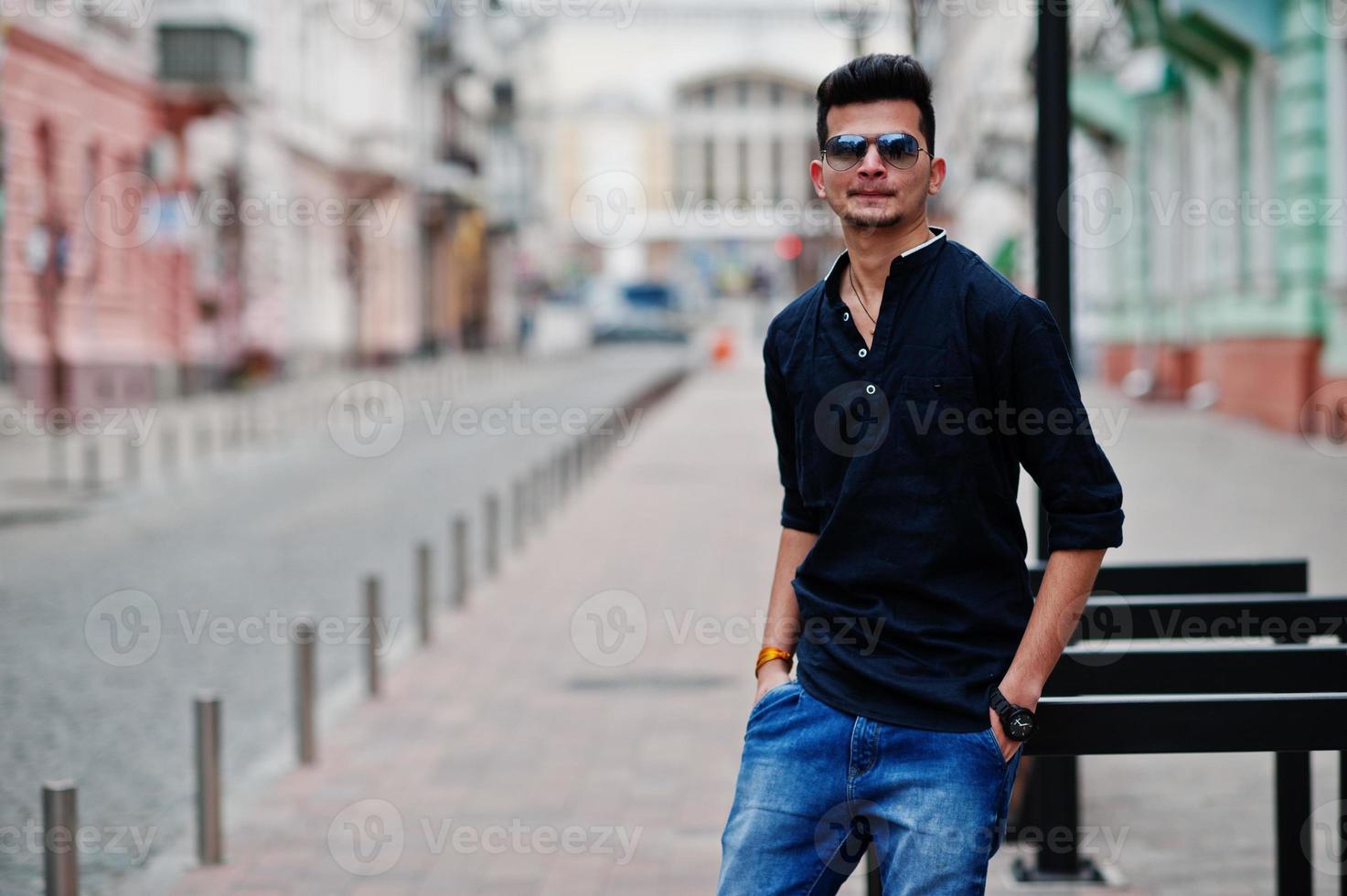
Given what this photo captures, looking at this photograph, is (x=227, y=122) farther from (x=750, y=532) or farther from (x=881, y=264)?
(x=881, y=264)

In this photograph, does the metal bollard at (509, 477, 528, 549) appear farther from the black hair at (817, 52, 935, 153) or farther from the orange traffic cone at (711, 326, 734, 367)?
the orange traffic cone at (711, 326, 734, 367)

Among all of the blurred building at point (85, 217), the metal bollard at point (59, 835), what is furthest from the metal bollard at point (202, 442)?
the metal bollard at point (59, 835)

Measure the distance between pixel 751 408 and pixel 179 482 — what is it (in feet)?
52.8

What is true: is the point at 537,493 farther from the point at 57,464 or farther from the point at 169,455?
the point at 57,464

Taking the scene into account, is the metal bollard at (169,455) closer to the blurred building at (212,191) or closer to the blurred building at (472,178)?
the blurred building at (212,191)

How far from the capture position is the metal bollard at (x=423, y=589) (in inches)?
357

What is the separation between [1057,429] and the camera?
8.45 feet

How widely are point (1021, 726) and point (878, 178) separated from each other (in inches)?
32.9

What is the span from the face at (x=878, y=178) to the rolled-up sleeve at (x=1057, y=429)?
0.25 meters

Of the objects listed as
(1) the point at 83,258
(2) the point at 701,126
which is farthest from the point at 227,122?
(2) the point at 701,126

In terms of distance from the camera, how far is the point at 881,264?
2742mm

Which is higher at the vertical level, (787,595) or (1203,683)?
(787,595)

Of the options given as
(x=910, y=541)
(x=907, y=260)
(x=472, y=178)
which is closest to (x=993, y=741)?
(x=910, y=541)

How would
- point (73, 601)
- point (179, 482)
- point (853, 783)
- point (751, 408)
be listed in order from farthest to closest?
1. point (751, 408)
2. point (179, 482)
3. point (73, 601)
4. point (853, 783)
